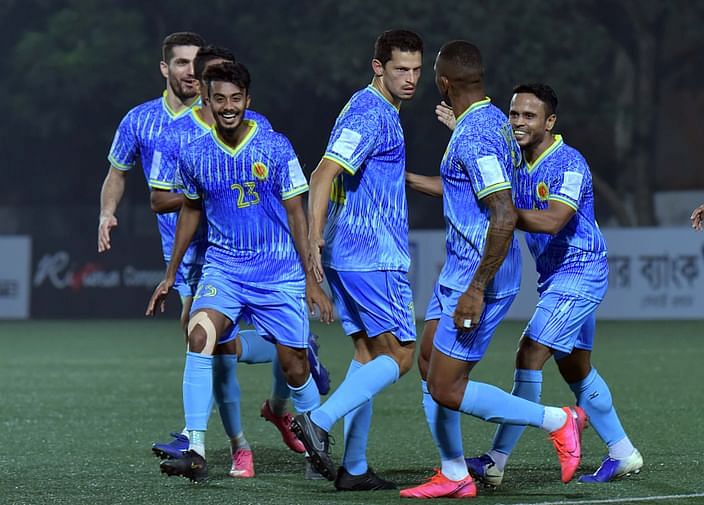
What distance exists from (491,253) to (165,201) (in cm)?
251

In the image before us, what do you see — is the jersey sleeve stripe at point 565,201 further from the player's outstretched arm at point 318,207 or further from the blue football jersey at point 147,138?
the blue football jersey at point 147,138

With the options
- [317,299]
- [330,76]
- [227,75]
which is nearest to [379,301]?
[317,299]

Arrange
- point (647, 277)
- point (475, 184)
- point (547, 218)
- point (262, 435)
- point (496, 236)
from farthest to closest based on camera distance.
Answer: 1. point (647, 277)
2. point (262, 435)
3. point (547, 218)
4. point (475, 184)
5. point (496, 236)

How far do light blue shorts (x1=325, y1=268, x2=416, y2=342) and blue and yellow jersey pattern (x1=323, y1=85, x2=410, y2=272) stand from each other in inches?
1.8

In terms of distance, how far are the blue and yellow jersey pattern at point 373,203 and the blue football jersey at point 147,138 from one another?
1.73 metres

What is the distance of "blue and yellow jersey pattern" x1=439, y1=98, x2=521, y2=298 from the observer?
638 centimetres

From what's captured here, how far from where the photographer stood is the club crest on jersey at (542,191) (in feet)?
23.5

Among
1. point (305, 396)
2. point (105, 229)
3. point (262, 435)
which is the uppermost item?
point (105, 229)

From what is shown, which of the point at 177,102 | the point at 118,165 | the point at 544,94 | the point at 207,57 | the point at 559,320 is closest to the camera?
the point at 559,320

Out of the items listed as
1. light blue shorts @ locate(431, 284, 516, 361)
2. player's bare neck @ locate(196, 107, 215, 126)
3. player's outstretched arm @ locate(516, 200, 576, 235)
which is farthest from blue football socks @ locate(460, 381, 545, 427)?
player's bare neck @ locate(196, 107, 215, 126)

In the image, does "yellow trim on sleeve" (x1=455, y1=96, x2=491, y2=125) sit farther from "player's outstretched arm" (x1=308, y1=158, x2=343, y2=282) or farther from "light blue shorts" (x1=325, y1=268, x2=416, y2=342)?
"light blue shorts" (x1=325, y1=268, x2=416, y2=342)

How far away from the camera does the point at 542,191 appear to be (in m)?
7.20

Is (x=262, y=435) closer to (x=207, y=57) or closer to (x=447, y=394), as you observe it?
(x=207, y=57)

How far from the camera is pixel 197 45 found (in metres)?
8.52
